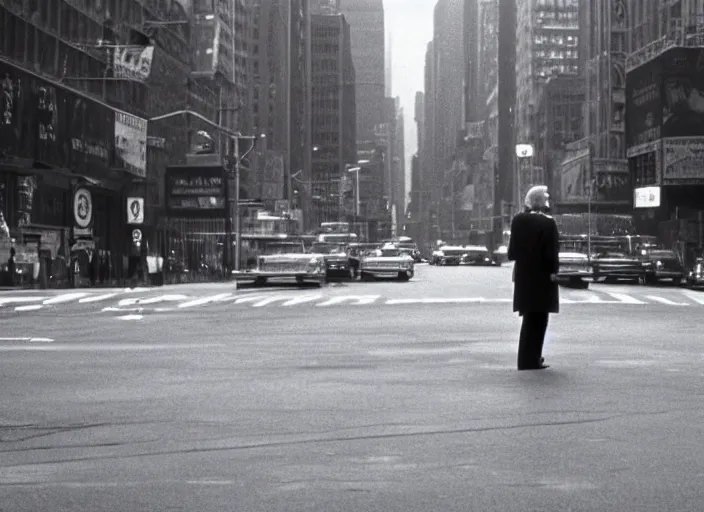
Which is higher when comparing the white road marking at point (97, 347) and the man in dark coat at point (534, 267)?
the man in dark coat at point (534, 267)

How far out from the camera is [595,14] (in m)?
145

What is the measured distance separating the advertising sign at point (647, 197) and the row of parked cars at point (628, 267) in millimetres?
53752

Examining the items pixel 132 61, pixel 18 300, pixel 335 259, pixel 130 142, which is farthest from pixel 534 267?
pixel 130 142

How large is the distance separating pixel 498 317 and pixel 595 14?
414ft

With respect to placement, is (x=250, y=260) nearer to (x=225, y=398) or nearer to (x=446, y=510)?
(x=225, y=398)

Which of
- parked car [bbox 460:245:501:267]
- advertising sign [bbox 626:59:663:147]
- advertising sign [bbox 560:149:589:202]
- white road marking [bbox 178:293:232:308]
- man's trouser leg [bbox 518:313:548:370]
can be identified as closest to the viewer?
man's trouser leg [bbox 518:313:548:370]

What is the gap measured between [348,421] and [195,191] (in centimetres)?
5835

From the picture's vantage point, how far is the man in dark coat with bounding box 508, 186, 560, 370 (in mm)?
13445

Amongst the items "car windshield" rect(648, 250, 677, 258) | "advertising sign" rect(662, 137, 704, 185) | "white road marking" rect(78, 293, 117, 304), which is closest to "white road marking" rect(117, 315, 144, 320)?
"white road marking" rect(78, 293, 117, 304)

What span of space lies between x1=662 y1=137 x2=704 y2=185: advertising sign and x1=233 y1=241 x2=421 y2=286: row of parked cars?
164ft

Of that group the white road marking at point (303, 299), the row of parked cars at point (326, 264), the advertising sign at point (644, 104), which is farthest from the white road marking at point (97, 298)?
the advertising sign at point (644, 104)

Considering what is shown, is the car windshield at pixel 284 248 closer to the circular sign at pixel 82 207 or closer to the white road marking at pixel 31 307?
the circular sign at pixel 82 207

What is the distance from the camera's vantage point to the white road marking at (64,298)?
28750 mm

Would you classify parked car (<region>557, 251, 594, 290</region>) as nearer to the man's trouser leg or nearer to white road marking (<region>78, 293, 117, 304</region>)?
white road marking (<region>78, 293, 117, 304</region>)
